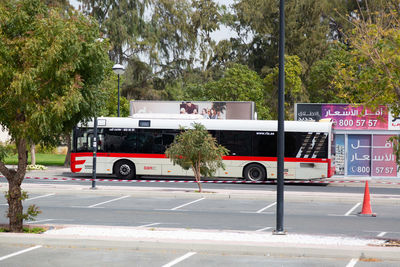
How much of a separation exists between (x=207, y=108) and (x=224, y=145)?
18.0ft

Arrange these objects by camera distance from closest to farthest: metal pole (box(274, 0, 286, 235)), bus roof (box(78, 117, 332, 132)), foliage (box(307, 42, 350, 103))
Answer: metal pole (box(274, 0, 286, 235))
bus roof (box(78, 117, 332, 132))
foliage (box(307, 42, 350, 103))

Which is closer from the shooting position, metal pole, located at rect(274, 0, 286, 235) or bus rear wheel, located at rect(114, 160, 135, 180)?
metal pole, located at rect(274, 0, 286, 235)

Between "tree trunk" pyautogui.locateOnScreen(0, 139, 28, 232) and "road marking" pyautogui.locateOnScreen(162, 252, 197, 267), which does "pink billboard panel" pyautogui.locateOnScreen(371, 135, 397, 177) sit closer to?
"tree trunk" pyautogui.locateOnScreen(0, 139, 28, 232)

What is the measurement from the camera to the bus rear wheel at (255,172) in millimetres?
30203

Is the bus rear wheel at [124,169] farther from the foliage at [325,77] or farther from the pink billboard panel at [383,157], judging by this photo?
the foliage at [325,77]

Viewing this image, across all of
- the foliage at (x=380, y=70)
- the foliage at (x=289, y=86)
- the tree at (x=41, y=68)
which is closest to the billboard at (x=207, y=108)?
the foliage at (x=289, y=86)

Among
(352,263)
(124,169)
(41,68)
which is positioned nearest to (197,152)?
(124,169)

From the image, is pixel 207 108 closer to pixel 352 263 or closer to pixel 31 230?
pixel 31 230

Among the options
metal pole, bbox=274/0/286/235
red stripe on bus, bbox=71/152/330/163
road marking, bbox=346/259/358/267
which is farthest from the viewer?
red stripe on bus, bbox=71/152/330/163

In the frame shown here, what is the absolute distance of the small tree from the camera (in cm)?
2347

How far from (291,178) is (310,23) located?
27.9 metres

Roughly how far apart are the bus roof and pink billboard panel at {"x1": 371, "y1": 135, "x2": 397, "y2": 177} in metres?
5.60

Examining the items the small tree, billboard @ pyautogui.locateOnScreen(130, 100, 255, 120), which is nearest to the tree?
the small tree

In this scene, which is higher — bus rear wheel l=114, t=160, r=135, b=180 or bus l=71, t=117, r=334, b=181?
bus l=71, t=117, r=334, b=181
